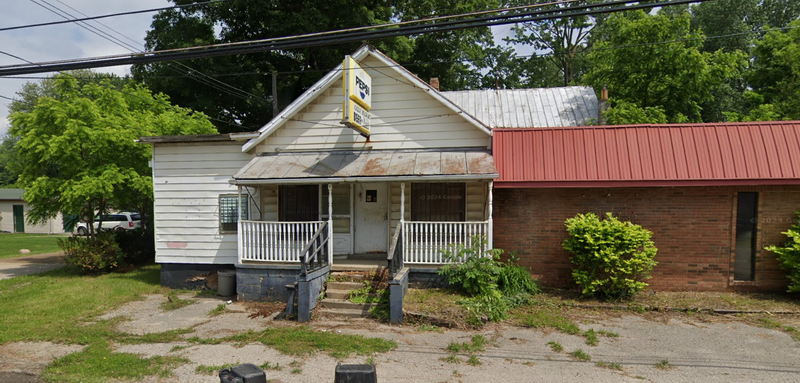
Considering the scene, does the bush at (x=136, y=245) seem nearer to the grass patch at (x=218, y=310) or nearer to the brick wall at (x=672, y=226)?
the grass patch at (x=218, y=310)

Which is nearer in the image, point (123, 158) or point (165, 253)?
point (165, 253)

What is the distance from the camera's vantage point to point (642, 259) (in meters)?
8.44

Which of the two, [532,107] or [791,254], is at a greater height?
[532,107]

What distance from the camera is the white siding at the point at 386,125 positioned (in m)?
10.2

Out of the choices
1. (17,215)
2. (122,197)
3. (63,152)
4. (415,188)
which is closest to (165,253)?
(122,197)

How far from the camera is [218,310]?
896 centimetres

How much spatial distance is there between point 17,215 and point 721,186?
41867 millimetres

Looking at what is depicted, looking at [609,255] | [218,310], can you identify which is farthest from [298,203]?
[609,255]

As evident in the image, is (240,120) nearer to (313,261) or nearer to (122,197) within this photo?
(122,197)

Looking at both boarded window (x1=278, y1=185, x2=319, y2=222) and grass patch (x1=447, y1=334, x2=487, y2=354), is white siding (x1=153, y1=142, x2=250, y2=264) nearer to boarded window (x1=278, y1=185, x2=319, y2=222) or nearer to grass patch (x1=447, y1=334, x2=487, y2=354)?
boarded window (x1=278, y1=185, x2=319, y2=222)

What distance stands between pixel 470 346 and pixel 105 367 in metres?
5.08

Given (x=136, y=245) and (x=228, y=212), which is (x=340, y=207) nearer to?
(x=228, y=212)

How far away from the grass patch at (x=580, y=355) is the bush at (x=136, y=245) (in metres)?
13.6

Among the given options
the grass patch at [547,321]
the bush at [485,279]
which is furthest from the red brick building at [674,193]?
the grass patch at [547,321]
